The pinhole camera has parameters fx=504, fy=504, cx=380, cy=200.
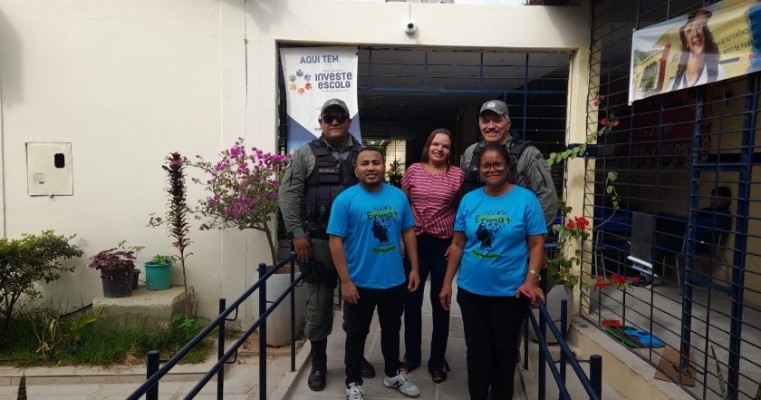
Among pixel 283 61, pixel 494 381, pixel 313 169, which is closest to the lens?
pixel 494 381

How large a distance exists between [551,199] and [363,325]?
132 cm

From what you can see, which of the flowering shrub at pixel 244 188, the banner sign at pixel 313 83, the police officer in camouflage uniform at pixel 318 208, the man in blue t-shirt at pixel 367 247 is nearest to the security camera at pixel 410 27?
the banner sign at pixel 313 83

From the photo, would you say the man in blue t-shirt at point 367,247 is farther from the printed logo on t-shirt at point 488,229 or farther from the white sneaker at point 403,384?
the printed logo on t-shirt at point 488,229

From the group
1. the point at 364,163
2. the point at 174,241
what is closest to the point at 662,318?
the point at 364,163

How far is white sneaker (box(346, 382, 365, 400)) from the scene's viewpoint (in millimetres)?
2934

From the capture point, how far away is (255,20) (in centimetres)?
462

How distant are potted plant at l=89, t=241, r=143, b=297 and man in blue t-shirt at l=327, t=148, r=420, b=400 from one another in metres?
2.61

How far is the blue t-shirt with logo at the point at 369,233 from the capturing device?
2750mm

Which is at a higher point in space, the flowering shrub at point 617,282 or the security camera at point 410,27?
the security camera at point 410,27

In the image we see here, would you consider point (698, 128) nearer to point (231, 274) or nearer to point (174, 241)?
point (231, 274)

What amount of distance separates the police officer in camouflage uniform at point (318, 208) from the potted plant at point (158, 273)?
2.16m

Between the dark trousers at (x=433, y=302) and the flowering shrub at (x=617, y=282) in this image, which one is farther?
the flowering shrub at (x=617, y=282)

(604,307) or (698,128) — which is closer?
(698,128)

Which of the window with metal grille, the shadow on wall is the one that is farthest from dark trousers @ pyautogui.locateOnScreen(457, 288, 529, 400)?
the shadow on wall
